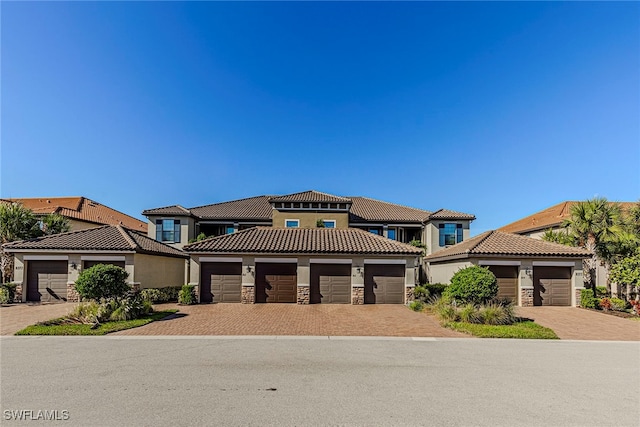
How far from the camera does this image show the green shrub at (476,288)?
575 inches

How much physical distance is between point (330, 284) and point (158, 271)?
1211 cm

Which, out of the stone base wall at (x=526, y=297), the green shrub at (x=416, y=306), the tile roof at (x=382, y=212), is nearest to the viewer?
the green shrub at (x=416, y=306)

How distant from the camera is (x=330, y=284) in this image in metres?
20.3

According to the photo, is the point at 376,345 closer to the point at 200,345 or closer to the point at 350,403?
the point at 350,403

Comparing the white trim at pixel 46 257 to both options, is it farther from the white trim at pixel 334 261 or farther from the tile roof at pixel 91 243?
the white trim at pixel 334 261

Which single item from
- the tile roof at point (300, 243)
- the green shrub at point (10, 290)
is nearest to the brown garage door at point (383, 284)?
the tile roof at point (300, 243)

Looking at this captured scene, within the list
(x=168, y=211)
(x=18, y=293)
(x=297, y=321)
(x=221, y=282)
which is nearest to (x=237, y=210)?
(x=168, y=211)

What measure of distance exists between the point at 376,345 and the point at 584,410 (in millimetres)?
5625

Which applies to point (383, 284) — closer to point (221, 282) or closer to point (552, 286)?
point (221, 282)

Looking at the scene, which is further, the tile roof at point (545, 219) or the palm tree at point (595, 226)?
the tile roof at point (545, 219)

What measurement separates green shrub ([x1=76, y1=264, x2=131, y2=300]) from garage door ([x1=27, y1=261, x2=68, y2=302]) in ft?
24.9

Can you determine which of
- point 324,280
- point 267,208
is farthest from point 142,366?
point 267,208

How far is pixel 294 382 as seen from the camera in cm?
703

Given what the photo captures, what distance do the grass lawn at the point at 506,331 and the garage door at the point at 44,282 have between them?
21.8m
